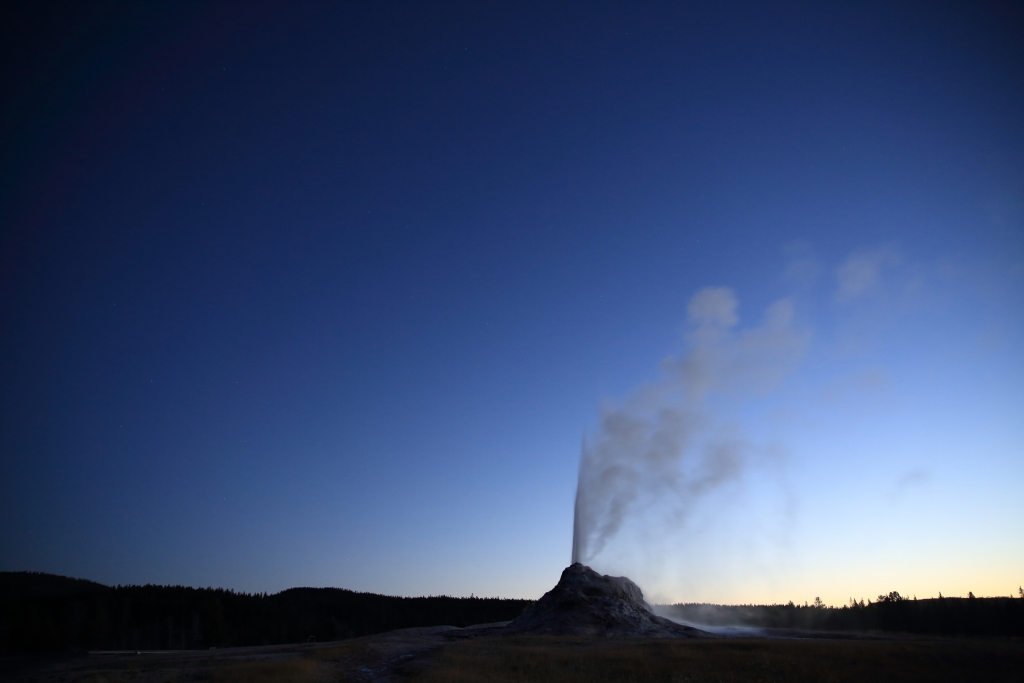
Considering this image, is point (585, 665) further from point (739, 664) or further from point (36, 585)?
point (36, 585)

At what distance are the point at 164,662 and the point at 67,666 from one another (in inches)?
182

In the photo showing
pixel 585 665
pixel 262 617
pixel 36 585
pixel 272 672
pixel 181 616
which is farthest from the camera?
pixel 36 585

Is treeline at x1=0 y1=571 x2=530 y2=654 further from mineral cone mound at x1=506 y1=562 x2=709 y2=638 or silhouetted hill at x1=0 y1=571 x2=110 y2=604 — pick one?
mineral cone mound at x1=506 y1=562 x2=709 y2=638

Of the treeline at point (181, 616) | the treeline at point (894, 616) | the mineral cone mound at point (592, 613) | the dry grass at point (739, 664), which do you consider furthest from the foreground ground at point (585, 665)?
the treeline at point (181, 616)

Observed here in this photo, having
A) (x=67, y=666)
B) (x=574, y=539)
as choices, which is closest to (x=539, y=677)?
(x=67, y=666)

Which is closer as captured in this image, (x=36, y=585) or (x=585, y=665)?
(x=585, y=665)

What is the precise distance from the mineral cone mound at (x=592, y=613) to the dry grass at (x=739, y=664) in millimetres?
12708

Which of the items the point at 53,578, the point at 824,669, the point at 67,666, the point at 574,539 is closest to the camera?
the point at 824,669

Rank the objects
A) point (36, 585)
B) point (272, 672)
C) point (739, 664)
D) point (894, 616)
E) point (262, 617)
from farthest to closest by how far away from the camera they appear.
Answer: point (36, 585)
point (262, 617)
point (894, 616)
point (739, 664)
point (272, 672)

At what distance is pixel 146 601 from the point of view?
319 feet

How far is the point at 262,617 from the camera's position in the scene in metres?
101

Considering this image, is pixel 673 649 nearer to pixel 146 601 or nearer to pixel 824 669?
pixel 824 669

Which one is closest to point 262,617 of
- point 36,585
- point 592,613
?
point 36,585

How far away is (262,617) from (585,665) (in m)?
93.3
